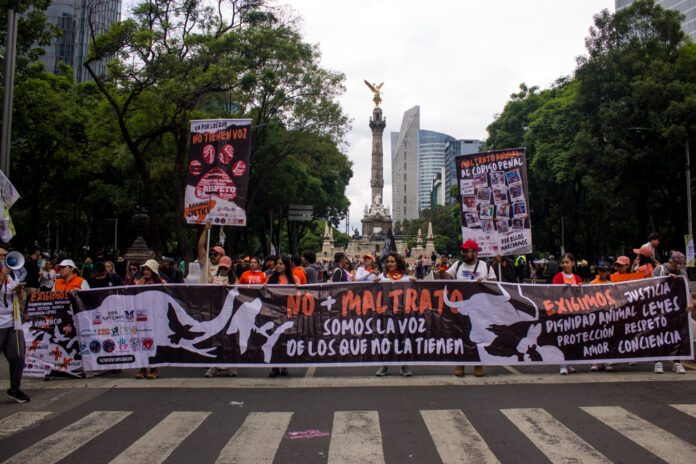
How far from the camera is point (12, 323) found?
6.69 meters

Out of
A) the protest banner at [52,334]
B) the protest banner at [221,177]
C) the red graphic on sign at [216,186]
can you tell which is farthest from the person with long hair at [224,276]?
the protest banner at [52,334]

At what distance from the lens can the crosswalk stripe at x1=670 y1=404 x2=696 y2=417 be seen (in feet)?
19.5

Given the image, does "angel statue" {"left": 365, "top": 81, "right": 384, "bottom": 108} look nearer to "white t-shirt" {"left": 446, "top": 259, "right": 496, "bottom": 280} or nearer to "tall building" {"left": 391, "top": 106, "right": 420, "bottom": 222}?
"white t-shirt" {"left": 446, "top": 259, "right": 496, "bottom": 280}

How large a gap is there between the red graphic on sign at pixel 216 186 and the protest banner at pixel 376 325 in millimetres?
2507

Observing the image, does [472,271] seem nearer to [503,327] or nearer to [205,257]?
[503,327]

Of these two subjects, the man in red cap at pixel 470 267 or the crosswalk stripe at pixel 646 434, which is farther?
the man in red cap at pixel 470 267

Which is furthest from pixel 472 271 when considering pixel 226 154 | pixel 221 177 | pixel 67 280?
pixel 67 280

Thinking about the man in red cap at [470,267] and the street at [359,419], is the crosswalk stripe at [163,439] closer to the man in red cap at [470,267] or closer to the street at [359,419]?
the street at [359,419]

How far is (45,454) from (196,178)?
609 centimetres

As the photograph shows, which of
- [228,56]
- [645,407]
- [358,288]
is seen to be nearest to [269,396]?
[358,288]

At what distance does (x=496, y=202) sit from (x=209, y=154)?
5.11m

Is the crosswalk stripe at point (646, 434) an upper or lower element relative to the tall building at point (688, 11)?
lower

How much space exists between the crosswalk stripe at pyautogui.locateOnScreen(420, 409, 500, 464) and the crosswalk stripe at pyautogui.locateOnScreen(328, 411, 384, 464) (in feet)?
1.68

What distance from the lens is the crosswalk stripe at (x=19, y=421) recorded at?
5.62m
